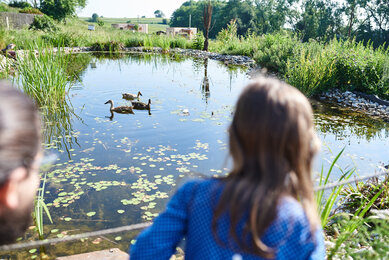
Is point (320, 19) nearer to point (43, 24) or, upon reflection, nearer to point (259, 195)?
point (43, 24)

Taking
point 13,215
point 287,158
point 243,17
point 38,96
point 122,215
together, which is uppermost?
point 243,17

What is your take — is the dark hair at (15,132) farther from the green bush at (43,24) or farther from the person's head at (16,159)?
the green bush at (43,24)

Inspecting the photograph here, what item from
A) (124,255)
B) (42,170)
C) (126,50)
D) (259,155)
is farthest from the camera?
(126,50)

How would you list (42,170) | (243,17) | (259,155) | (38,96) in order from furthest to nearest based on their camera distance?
(243,17) → (38,96) → (42,170) → (259,155)

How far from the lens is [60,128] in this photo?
18.2 ft

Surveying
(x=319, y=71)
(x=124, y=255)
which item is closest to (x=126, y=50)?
(x=319, y=71)

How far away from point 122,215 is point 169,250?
2.34 meters

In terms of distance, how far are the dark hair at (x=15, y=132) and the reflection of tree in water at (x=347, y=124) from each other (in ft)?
19.1

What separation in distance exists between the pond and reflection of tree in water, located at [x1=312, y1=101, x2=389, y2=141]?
22 millimetres

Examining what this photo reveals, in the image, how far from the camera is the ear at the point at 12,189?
2.53 ft

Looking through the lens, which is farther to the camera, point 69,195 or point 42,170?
point 42,170

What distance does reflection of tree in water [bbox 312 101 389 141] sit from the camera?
19.7ft

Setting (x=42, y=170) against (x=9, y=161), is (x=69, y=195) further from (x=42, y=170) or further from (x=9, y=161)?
(x=9, y=161)

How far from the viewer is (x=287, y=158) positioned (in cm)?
95
